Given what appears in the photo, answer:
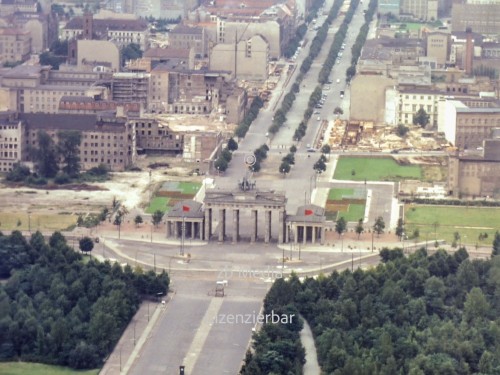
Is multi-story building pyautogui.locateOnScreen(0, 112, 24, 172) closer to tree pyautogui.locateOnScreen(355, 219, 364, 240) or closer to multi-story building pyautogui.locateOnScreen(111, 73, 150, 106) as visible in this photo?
multi-story building pyautogui.locateOnScreen(111, 73, 150, 106)

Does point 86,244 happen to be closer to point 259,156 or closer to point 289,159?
point 289,159

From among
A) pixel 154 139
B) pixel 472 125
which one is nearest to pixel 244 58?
pixel 154 139

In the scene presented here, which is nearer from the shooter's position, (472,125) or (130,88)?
(472,125)

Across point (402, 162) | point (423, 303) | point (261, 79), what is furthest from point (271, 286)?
point (261, 79)

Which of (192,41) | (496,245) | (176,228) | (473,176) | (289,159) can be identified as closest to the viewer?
(496,245)

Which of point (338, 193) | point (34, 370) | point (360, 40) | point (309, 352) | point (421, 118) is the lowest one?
point (34, 370)

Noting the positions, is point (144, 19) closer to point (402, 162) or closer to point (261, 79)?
point (261, 79)
